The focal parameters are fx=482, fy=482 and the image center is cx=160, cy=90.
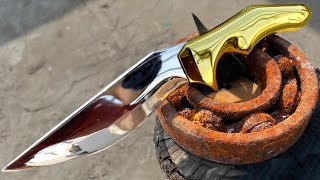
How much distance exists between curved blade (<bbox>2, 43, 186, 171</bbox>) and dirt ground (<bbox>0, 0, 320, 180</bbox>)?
82 centimetres

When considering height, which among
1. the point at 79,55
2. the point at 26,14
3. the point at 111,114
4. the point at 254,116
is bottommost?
the point at 254,116

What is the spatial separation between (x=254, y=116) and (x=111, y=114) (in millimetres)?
335

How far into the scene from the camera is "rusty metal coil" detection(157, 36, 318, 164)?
1.08 meters

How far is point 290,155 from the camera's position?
1183 millimetres

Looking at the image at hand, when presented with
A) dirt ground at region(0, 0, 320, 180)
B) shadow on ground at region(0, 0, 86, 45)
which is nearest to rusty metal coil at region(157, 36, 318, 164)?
dirt ground at region(0, 0, 320, 180)

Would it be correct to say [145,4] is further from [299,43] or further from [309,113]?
[309,113]

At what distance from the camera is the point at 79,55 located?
236 cm

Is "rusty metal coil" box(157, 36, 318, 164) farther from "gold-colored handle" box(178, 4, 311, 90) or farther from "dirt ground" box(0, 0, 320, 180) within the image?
"dirt ground" box(0, 0, 320, 180)

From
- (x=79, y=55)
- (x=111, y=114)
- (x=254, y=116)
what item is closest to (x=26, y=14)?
(x=79, y=55)

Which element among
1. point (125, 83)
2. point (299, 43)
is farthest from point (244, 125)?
point (299, 43)

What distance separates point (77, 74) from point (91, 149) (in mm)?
1189

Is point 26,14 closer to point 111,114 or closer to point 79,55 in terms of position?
point 79,55

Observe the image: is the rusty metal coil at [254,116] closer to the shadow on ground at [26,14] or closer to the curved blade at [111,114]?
the curved blade at [111,114]

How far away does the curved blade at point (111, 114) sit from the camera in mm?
1110
